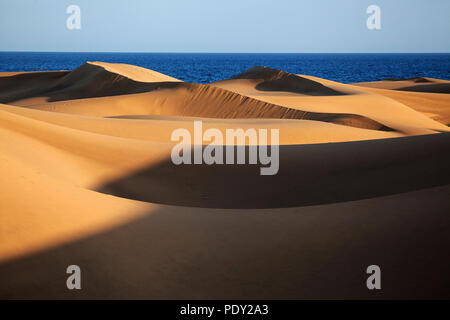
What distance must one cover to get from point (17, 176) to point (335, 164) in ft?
15.9

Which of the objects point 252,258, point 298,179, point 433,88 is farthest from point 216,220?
point 433,88

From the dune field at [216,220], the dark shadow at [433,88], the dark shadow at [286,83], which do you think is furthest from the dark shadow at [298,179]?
the dark shadow at [433,88]

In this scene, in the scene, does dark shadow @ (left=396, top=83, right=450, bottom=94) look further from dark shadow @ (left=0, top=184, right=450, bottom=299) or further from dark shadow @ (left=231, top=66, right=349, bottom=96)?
dark shadow @ (left=0, top=184, right=450, bottom=299)

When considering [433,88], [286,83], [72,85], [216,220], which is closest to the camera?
[216,220]

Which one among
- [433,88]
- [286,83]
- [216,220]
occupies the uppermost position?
[286,83]

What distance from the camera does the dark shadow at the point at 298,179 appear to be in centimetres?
650

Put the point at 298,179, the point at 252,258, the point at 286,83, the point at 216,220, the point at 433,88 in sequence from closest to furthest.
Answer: the point at 252,258, the point at 216,220, the point at 298,179, the point at 286,83, the point at 433,88

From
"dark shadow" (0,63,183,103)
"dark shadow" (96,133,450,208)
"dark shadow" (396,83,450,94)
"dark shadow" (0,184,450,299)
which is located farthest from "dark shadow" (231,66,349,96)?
"dark shadow" (0,184,450,299)

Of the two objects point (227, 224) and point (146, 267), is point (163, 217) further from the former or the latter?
point (146, 267)

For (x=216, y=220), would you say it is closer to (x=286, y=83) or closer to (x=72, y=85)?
(x=72, y=85)

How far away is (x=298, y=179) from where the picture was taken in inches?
277

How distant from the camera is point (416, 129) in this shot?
13.9 meters

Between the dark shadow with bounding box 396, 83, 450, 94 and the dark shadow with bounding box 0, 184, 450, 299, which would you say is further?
the dark shadow with bounding box 396, 83, 450, 94

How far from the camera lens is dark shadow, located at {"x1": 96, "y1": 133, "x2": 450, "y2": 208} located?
6.50m
